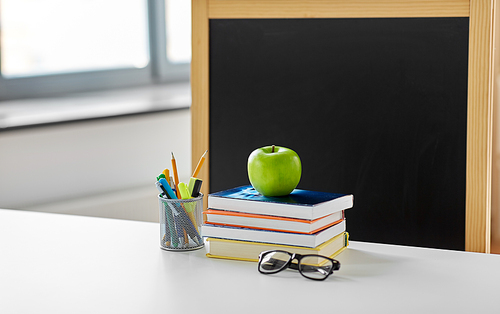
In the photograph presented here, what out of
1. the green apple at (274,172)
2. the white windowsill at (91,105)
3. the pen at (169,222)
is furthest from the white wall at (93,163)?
the green apple at (274,172)

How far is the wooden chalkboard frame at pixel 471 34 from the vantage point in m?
1.18

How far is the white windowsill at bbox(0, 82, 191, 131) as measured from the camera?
1937mm

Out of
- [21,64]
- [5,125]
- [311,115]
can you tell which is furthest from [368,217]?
[21,64]

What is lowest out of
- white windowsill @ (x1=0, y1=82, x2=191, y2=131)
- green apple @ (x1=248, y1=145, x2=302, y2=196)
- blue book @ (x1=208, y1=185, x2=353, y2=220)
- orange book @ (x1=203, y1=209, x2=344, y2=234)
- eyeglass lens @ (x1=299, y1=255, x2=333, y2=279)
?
eyeglass lens @ (x1=299, y1=255, x2=333, y2=279)

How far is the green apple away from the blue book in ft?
0.05

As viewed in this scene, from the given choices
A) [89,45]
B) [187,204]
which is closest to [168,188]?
[187,204]

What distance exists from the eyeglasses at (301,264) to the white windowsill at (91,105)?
125 centimetres

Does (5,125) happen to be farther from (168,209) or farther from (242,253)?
(242,253)

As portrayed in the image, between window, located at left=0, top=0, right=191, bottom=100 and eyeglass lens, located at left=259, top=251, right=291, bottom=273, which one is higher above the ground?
window, located at left=0, top=0, right=191, bottom=100

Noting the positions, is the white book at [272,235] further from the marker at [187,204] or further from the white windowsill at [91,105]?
the white windowsill at [91,105]

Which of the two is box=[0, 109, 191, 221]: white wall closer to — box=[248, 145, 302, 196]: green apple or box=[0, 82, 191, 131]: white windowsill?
box=[0, 82, 191, 131]: white windowsill

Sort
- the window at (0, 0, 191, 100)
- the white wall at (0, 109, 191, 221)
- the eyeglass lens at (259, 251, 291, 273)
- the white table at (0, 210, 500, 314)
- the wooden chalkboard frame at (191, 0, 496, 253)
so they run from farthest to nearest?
the window at (0, 0, 191, 100), the white wall at (0, 109, 191, 221), the wooden chalkboard frame at (191, 0, 496, 253), the eyeglass lens at (259, 251, 291, 273), the white table at (0, 210, 500, 314)

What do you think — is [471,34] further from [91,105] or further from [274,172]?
[91,105]

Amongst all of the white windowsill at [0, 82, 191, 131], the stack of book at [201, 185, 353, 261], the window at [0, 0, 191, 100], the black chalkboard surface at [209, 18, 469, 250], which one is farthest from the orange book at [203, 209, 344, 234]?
the window at [0, 0, 191, 100]
